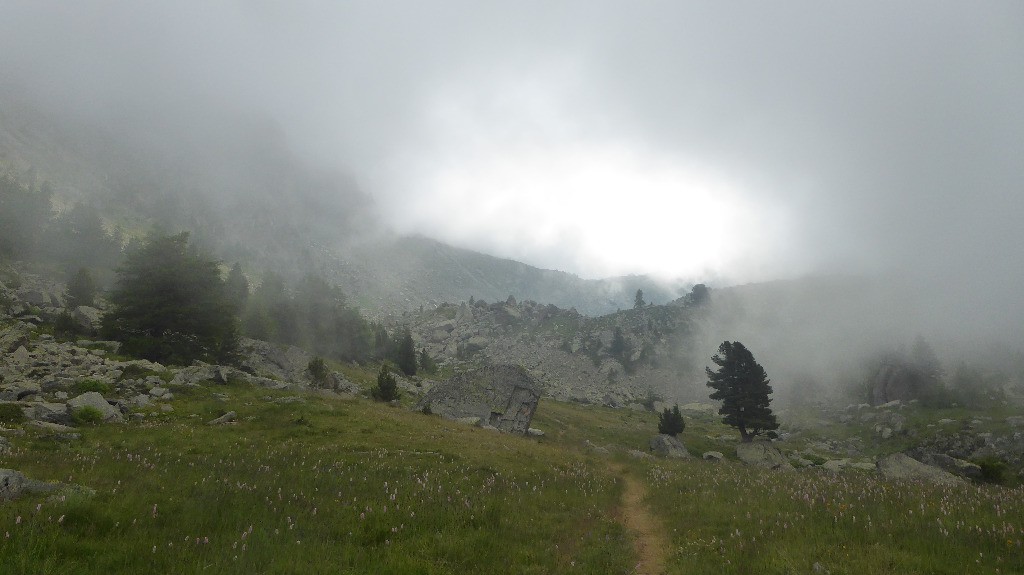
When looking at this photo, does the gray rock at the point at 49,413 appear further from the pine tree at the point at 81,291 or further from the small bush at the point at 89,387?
the pine tree at the point at 81,291

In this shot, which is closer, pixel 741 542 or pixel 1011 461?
pixel 741 542

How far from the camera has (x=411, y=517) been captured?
31.1ft

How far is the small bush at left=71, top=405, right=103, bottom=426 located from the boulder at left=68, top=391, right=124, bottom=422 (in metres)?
0.21

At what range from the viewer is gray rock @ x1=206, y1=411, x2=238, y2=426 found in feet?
70.1

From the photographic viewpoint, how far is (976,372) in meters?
86.4

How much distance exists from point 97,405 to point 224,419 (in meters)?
4.81

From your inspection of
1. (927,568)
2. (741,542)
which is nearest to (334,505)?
(741,542)

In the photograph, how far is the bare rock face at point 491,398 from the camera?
39625 millimetres

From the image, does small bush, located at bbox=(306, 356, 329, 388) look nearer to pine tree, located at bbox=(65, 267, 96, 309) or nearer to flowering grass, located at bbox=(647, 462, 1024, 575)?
pine tree, located at bbox=(65, 267, 96, 309)

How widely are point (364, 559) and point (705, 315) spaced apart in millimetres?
182641

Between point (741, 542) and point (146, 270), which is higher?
point (146, 270)

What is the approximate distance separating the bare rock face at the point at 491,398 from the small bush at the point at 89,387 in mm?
21177

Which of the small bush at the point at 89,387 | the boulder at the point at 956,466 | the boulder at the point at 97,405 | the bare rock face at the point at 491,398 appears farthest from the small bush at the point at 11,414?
the boulder at the point at 956,466

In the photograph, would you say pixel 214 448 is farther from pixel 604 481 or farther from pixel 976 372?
pixel 976 372
